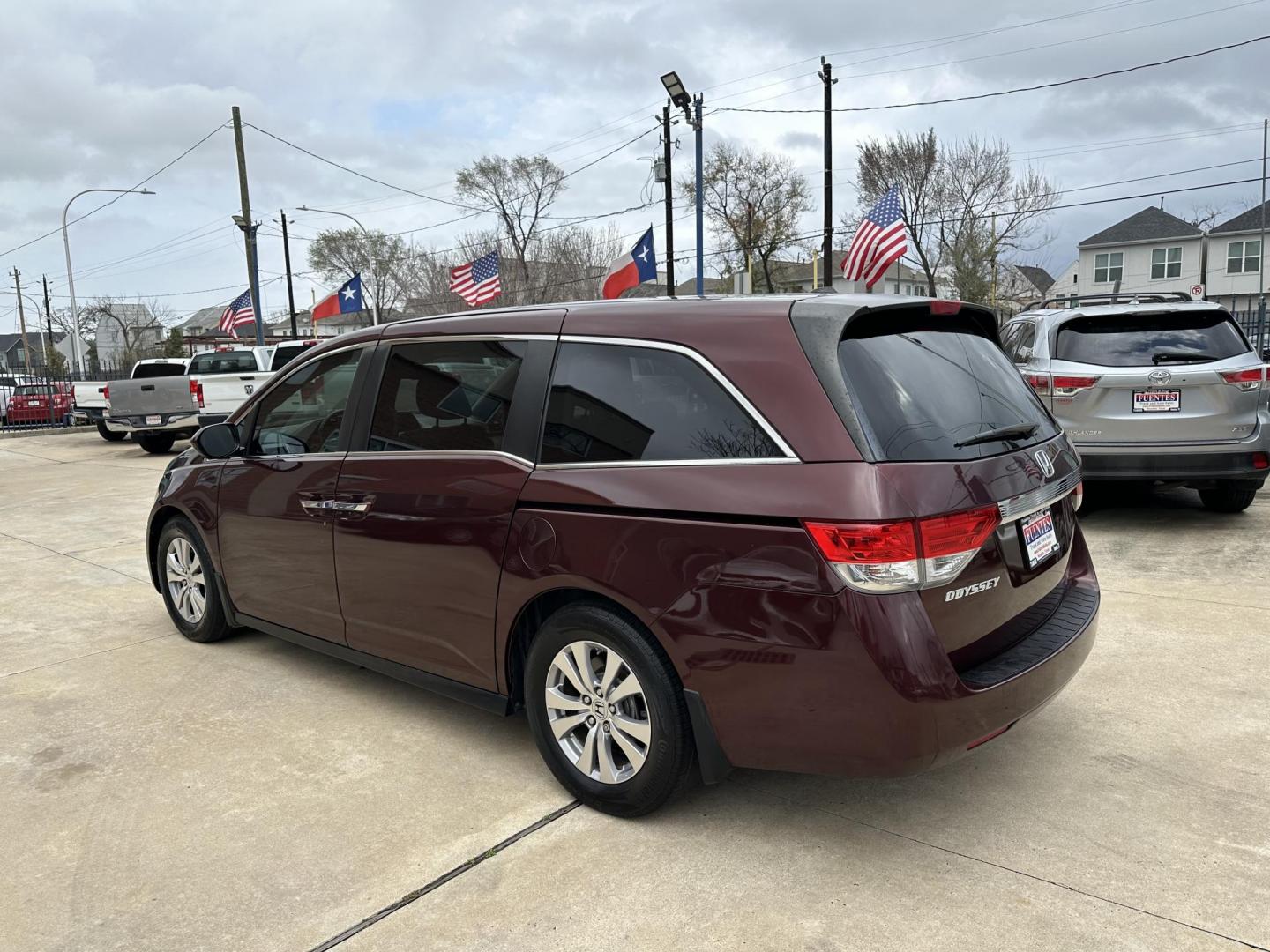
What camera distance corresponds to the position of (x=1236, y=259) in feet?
168

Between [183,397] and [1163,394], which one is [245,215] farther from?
[1163,394]

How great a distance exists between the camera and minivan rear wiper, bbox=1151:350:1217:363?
271 inches

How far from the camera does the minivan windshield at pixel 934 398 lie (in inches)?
106

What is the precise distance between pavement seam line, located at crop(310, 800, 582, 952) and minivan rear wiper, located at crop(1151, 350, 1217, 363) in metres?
5.80

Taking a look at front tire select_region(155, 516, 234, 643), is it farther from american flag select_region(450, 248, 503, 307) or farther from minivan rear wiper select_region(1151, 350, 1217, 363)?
american flag select_region(450, 248, 503, 307)

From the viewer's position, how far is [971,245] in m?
38.6

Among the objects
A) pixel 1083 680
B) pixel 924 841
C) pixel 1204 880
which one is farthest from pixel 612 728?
pixel 1083 680

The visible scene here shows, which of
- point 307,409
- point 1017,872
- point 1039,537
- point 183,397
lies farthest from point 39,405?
point 1017,872

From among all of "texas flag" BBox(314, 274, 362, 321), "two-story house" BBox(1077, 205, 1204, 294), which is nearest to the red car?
"texas flag" BBox(314, 274, 362, 321)

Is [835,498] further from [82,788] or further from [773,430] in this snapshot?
[82,788]

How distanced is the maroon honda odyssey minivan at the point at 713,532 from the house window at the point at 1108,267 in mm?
58706

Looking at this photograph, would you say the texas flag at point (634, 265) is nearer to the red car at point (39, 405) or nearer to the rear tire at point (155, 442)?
the rear tire at point (155, 442)

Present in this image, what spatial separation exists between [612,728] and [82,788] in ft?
6.60

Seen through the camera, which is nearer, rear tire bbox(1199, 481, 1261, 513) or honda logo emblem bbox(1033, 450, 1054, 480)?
honda logo emblem bbox(1033, 450, 1054, 480)
